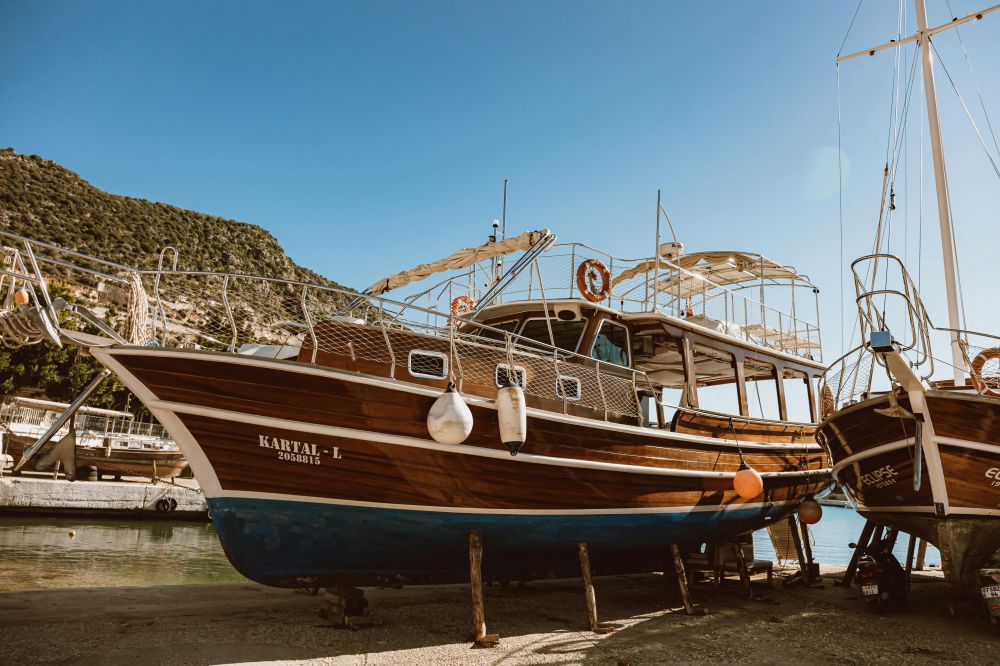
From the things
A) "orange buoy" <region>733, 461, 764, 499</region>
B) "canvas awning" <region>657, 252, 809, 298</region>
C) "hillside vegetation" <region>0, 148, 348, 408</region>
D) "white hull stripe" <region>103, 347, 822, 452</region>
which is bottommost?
"orange buoy" <region>733, 461, 764, 499</region>

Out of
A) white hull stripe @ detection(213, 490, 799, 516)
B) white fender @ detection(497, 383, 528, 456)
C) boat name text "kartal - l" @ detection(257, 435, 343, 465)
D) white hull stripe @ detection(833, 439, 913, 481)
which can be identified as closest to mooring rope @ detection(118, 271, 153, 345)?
boat name text "kartal - l" @ detection(257, 435, 343, 465)

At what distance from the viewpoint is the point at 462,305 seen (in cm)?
993

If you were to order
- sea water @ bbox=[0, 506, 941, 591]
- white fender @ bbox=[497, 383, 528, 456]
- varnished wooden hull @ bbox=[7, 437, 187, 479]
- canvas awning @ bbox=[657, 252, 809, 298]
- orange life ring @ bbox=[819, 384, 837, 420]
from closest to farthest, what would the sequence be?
white fender @ bbox=[497, 383, 528, 456] < orange life ring @ bbox=[819, 384, 837, 420] < sea water @ bbox=[0, 506, 941, 591] < canvas awning @ bbox=[657, 252, 809, 298] < varnished wooden hull @ bbox=[7, 437, 187, 479]

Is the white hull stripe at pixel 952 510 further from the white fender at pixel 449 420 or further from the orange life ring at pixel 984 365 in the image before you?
the white fender at pixel 449 420

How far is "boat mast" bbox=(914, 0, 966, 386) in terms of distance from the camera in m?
11.9

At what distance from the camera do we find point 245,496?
17.8 ft

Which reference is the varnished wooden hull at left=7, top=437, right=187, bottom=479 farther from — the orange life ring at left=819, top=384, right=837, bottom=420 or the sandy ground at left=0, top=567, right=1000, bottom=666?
the orange life ring at left=819, top=384, right=837, bottom=420

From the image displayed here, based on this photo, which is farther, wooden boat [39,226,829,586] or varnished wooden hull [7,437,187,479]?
varnished wooden hull [7,437,187,479]

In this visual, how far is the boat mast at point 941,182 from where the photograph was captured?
11.9m

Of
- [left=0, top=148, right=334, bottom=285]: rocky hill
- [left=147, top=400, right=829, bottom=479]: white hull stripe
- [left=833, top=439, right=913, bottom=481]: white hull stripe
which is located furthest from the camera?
[left=0, top=148, right=334, bottom=285]: rocky hill

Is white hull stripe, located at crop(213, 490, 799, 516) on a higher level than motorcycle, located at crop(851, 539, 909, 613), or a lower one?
higher

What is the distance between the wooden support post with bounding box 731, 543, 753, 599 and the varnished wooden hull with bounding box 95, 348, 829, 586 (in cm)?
281

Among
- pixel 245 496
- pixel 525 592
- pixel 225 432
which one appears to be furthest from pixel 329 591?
pixel 525 592

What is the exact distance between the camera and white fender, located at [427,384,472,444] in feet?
17.9
